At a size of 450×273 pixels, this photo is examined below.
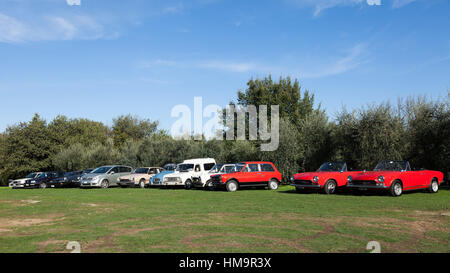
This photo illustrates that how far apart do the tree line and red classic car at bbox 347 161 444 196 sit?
562cm

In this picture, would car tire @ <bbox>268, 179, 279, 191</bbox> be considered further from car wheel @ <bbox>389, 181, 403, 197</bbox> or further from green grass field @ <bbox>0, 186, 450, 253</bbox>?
green grass field @ <bbox>0, 186, 450, 253</bbox>

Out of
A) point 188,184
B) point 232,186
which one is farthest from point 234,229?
point 188,184

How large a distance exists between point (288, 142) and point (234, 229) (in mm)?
21005

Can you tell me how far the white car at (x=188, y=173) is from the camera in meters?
25.8

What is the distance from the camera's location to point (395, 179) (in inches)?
647

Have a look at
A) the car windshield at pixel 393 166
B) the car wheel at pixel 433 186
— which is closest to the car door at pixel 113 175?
the car windshield at pixel 393 166

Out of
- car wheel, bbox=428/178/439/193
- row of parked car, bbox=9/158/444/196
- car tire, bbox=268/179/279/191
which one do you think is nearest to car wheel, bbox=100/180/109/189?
row of parked car, bbox=9/158/444/196

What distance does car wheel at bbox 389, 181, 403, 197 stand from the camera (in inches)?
639

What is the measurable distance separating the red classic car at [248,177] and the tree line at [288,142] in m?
6.57

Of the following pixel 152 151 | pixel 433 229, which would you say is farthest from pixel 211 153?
pixel 433 229

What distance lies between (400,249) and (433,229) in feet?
8.16

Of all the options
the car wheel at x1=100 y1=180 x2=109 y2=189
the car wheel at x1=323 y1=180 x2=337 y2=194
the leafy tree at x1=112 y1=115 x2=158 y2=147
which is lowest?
the car wheel at x1=100 y1=180 x2=109 y2=189

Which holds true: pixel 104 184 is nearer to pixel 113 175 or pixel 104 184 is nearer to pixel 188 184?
pixel 113 175
